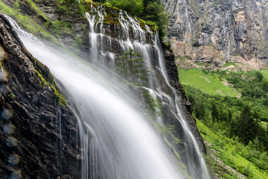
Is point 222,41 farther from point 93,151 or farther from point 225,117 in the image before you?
point 93,151

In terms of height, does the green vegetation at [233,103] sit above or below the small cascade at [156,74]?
below

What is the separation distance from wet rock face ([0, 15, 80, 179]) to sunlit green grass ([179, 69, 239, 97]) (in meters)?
92.9

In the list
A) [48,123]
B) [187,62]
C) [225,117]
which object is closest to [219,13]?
[187,62]

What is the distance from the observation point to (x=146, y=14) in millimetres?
20062

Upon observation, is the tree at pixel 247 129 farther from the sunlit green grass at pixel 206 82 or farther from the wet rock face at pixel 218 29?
the wet rock face at pixel 218 29

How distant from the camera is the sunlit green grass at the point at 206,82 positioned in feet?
310

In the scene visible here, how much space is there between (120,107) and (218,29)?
14550cm

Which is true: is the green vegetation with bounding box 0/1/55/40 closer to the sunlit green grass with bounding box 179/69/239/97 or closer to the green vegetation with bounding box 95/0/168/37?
the green vegetation with bounding box 95/0/168/37

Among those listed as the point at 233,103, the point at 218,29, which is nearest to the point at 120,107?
the point at 233,103

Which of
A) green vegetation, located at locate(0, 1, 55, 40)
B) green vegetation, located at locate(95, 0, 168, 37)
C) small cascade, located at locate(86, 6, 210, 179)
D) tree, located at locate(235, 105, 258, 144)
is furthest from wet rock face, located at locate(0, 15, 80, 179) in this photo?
tree, located at locate(235, 105, 258, 144)

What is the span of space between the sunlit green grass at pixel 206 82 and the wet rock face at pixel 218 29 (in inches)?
773

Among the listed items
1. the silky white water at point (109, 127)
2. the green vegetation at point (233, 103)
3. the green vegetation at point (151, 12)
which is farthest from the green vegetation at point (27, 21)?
the green vegetation at point (233, 103)

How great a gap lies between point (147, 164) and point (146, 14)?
16064mm

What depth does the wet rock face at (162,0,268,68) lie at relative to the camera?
131m
